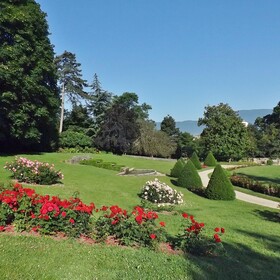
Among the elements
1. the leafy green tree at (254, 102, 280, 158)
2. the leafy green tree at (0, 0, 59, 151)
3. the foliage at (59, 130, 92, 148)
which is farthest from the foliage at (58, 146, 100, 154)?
the leafy green tree at (254, 102, 280, 158)

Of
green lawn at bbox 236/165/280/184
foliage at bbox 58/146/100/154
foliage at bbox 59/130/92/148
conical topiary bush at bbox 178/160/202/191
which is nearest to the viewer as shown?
conical topiary bush at bbox 178/160/202/191

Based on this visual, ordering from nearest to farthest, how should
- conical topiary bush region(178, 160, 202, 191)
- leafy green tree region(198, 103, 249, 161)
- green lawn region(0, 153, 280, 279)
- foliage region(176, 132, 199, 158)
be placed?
green lawn region(0, 153, 280, 279) < conical topiary bush region(178, 160, 202, 191) < leafy green tree region(198, 103, 249, 161) < foliage region(176, 132, 199, 158)

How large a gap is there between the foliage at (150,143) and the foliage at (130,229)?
1567 inches

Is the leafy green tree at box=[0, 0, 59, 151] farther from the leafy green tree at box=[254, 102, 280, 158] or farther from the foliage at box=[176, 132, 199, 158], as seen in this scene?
the leafy green tree at box=[254, 102, 280, 158]

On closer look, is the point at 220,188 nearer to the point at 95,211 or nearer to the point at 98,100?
the point at 95,211

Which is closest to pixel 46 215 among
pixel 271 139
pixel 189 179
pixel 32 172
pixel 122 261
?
pixel 122 261

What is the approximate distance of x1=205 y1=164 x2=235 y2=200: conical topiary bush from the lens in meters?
14.9

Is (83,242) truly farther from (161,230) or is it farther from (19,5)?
(19,5)

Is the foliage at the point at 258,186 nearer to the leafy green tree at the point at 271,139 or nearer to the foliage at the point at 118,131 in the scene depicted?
the foliage at the point at 118,131

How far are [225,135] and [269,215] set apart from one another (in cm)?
3860

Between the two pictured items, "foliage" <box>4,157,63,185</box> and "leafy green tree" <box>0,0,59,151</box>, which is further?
"leafy green tree" <box>0,0,59,151</box>

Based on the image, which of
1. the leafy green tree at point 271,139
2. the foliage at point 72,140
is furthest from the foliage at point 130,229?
the leafy green tree at point 271,139

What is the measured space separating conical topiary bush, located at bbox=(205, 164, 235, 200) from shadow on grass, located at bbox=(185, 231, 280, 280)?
8237mm

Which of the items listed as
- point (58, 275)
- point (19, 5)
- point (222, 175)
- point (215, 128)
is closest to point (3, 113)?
point (19, 5)
